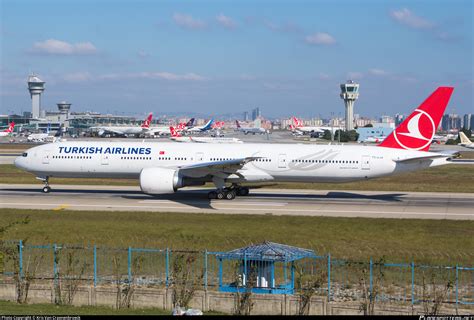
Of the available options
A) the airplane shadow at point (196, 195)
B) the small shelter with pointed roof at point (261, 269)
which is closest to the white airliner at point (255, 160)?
the airplane shadow at point (196, 195)

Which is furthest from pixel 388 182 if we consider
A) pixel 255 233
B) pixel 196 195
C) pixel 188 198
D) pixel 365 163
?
pixel 255 233

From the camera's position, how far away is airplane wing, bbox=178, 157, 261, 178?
43812 mm

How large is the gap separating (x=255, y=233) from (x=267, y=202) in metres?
11.9

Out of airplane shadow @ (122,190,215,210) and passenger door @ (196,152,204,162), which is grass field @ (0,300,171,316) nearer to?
airplane shadow @ (122,190,215,210)

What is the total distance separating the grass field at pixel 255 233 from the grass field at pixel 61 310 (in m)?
7.84

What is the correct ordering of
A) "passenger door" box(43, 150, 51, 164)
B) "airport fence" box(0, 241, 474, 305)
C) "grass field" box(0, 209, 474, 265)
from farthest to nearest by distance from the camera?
"passenger door" box(43, 150, 51, 164) < "grass field" box(0, 209, 474, 265) < "airport fence" box(0, 241, 474, 305)

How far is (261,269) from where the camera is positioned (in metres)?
22.0

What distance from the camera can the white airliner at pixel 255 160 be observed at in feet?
148

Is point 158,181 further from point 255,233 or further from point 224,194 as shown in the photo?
point 255,233

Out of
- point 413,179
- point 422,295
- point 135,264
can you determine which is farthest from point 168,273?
point 413,179

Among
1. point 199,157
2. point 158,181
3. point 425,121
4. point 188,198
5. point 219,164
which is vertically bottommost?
point 188,198

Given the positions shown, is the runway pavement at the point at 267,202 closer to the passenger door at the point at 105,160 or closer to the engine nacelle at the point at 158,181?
the engine nacelle at the point at 158,181

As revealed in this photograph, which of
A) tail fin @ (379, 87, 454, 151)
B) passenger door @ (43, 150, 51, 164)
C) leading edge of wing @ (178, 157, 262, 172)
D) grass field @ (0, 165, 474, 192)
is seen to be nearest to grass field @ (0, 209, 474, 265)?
leading edge of wing @ (178, 157, 262, 172)

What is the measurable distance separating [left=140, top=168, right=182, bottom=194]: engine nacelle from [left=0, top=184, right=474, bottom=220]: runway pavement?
0.98 meters
